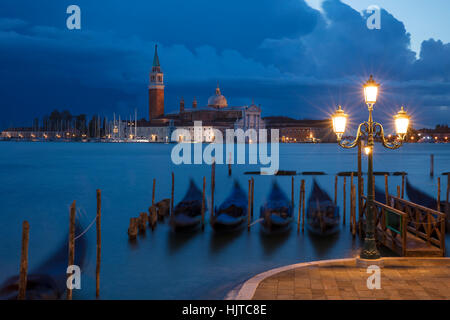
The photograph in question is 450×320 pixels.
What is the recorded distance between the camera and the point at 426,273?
5.26m

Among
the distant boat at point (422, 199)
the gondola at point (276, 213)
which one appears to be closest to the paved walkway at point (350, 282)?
the gondola at point (276, 213)

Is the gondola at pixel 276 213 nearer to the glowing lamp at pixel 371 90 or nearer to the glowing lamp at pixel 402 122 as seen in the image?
the glowing lamp at pixel 402 122

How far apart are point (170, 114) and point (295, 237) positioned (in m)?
84.9

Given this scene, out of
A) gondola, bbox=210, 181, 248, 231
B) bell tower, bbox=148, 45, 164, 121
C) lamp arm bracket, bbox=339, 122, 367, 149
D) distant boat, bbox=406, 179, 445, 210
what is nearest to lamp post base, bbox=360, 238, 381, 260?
lamp arm bracket, bbox=339, 122, 367, 149

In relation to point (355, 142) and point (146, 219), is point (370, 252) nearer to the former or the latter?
point (355, 142)

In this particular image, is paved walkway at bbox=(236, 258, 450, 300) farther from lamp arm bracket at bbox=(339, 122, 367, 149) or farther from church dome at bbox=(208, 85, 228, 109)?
church dome at bbox=(208, 85, 228, 109)

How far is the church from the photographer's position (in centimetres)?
8550

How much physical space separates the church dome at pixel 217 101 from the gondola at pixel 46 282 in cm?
8660

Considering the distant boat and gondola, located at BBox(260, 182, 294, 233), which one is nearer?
gondola, located at BBox(260, 182, 294, 233)

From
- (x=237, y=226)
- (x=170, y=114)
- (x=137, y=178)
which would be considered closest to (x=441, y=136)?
(x=170, y=114)

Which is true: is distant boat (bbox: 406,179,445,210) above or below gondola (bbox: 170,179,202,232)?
above

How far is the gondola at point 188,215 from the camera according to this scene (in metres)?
10.4

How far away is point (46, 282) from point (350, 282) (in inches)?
143

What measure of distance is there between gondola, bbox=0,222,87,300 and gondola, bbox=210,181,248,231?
13.8ft
